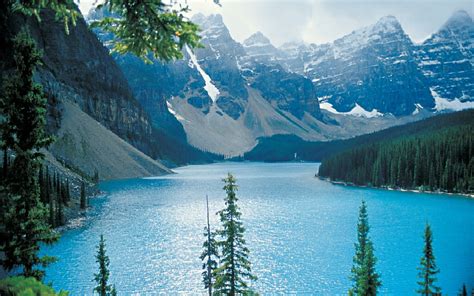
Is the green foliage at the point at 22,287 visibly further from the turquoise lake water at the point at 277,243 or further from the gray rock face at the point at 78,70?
the gray rock face at the point at 78,70

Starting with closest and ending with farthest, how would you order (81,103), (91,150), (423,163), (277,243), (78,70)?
(277,243) < (423,163) < (91,150) < (81,103) < (78,70)

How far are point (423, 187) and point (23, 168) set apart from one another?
120 metres

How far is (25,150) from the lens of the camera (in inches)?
682

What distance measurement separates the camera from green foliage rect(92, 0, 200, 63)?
7.17 metres

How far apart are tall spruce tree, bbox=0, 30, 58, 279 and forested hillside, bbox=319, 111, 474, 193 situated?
4468 inches

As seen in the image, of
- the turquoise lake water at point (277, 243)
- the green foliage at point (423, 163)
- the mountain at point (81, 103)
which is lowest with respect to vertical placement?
the turquoise lake water at point (277, 243)

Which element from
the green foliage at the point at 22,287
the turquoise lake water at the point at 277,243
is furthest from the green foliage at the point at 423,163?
the green foliage at the point at 22,287

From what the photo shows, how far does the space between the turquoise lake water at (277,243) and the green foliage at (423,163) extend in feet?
62.0

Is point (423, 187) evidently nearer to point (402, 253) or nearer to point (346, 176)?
point (346, 176)

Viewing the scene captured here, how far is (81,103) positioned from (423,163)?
13633 centimetres

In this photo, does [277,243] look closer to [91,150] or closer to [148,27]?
[148,27]

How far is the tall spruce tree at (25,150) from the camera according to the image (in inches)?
658

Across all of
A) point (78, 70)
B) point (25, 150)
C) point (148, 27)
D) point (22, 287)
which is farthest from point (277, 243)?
point (78, 70)

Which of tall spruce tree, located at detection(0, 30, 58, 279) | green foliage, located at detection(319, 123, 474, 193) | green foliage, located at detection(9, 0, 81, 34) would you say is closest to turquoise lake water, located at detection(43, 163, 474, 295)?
tall spruce tree, located at detection(0, 30, 58, 279)
